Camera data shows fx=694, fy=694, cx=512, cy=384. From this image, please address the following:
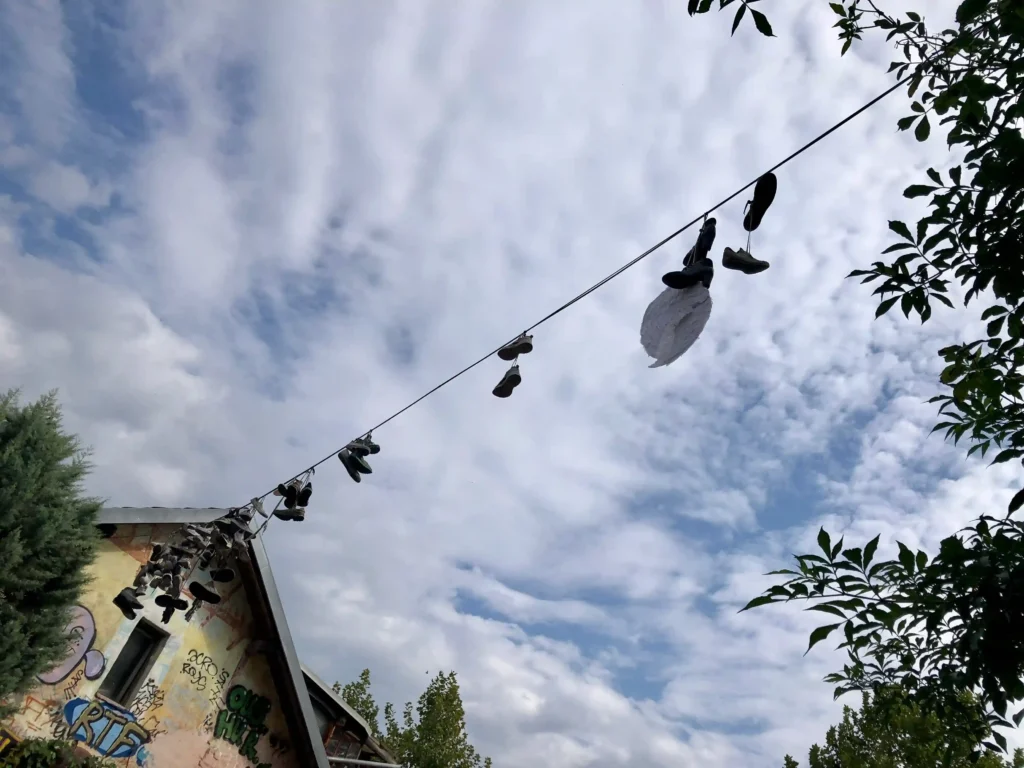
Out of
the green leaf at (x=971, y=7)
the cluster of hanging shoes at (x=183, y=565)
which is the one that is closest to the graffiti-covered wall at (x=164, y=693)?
the cluster of hanging shoes at (x=183, y=565)

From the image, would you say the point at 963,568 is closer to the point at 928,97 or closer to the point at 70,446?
the point at 928,97

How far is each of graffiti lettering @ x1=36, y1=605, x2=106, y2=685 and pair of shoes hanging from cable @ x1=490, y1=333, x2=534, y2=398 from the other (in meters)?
6.02

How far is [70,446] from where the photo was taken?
7887 millimetres

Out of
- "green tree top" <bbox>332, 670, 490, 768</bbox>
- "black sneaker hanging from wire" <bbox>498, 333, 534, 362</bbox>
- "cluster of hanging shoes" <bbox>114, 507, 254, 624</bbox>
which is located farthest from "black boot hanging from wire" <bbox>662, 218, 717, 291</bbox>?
"green tree top" <bbox>332, 670, 490, 768</bbox>

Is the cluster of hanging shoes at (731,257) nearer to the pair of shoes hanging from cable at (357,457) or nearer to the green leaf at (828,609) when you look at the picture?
the green leaf at (828,609)

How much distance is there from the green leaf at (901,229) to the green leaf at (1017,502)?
4.22 feet

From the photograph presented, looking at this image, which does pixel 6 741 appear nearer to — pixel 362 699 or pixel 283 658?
pixel 283 658

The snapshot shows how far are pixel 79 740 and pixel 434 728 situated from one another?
15.0 metres

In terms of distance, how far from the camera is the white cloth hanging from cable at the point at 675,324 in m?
3.12

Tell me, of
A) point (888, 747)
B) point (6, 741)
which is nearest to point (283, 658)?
point (6, 741)

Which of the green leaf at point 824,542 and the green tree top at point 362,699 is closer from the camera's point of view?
the green leaf at point 824,542

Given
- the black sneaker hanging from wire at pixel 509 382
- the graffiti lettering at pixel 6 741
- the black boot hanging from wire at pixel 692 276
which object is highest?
the black sneaker hanging from wire at pixel 509 382

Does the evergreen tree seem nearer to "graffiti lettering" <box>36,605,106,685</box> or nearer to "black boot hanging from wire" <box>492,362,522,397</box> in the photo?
"graffiti lettering" <box>36,605,106,685</box>

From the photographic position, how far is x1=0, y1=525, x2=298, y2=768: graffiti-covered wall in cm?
773
